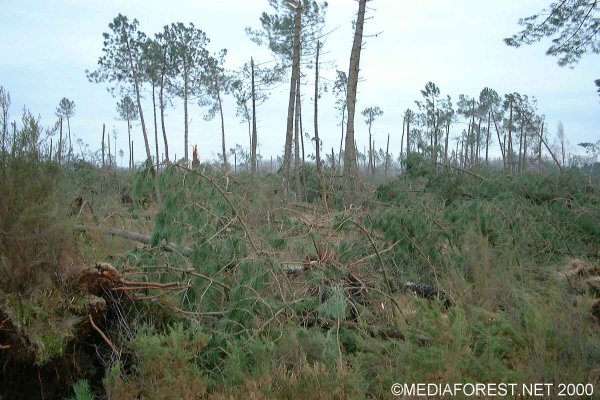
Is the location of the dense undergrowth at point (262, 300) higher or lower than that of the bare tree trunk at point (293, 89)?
lower

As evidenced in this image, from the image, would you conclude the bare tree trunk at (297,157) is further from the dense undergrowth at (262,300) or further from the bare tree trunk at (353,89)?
the dense undergrowth at (262,300)

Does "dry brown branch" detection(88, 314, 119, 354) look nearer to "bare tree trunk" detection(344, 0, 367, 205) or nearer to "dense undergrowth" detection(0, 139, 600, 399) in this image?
"dense undergrowth" detection(0, 139, 600, 399)

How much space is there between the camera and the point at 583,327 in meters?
4.52

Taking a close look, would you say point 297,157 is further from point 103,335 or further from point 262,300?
point 103,335

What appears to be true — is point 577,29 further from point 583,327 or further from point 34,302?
point 34,302

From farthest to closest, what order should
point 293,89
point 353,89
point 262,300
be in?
point 293,89 < point 353,89 < point 262,300

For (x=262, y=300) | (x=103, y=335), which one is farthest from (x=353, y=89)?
(x=103, y=335)

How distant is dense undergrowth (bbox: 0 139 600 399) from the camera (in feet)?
13.6

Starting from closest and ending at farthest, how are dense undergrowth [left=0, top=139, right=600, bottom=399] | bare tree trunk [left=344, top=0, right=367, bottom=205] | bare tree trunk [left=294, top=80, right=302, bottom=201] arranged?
dense undergrowth [left=0, top=139, right=600, bottom=399], bare tree trunk [left=344, top=0, right=367, bottom=205], bare tree trunk [left=294, top=80, right=302, bottom=201]

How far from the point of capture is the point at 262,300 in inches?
196

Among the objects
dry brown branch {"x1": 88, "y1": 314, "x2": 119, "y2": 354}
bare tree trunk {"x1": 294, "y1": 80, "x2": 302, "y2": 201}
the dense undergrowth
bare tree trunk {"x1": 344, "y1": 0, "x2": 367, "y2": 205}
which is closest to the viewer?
the dense undergrowth

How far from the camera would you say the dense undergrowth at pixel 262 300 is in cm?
414

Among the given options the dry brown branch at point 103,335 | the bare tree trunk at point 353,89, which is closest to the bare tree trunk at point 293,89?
the bare tree trunk at point 353,89

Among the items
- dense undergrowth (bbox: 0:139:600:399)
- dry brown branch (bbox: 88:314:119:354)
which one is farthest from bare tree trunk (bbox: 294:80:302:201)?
dry brown branch (bbox: 88:314:119:354)
